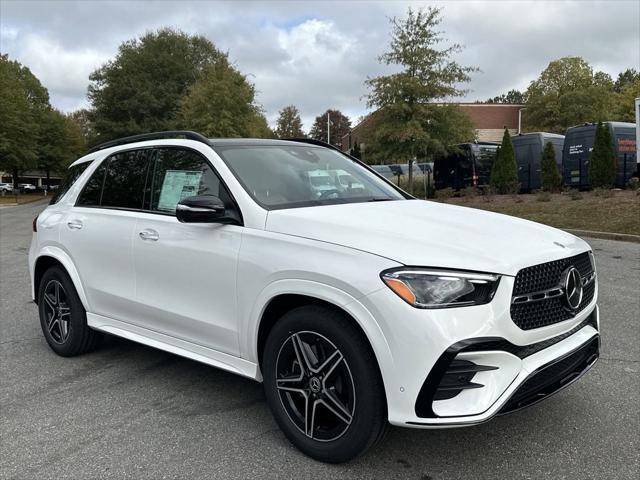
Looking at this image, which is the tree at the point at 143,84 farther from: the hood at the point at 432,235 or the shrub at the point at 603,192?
the hood at the point at 432,235

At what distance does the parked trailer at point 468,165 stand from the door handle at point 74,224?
1876 cm

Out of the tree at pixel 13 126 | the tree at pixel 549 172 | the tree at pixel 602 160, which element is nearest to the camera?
the tree at pixel 602 160

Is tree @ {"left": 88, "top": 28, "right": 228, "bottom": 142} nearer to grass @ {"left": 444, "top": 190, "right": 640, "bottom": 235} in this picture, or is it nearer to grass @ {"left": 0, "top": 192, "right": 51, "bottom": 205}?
grass @ {"left": 0, "top": 192, "right": 51, "bottom": 205}

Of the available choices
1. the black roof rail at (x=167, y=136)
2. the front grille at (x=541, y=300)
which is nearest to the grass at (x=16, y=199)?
the black roof rail at (x=167, y=136)

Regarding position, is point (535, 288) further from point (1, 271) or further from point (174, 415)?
point (1, 271)

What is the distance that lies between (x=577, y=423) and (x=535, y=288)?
3.93 ft

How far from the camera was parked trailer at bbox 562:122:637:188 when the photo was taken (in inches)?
718

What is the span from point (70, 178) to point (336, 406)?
347 centimetres

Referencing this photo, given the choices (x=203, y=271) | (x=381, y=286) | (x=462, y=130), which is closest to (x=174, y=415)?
(x=203, y=271)

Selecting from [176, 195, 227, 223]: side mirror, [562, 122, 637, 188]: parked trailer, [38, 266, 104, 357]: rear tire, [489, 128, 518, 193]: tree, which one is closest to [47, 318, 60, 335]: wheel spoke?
[38, 266, 104, 357]: rear tire

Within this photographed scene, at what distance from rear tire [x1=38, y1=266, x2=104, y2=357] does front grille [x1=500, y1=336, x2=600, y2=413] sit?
342cm

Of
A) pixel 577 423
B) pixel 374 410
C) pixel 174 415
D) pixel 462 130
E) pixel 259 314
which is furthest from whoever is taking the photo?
pixel 462 130

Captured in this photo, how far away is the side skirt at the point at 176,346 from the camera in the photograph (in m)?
3.25

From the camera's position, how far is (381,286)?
8.30 feet
